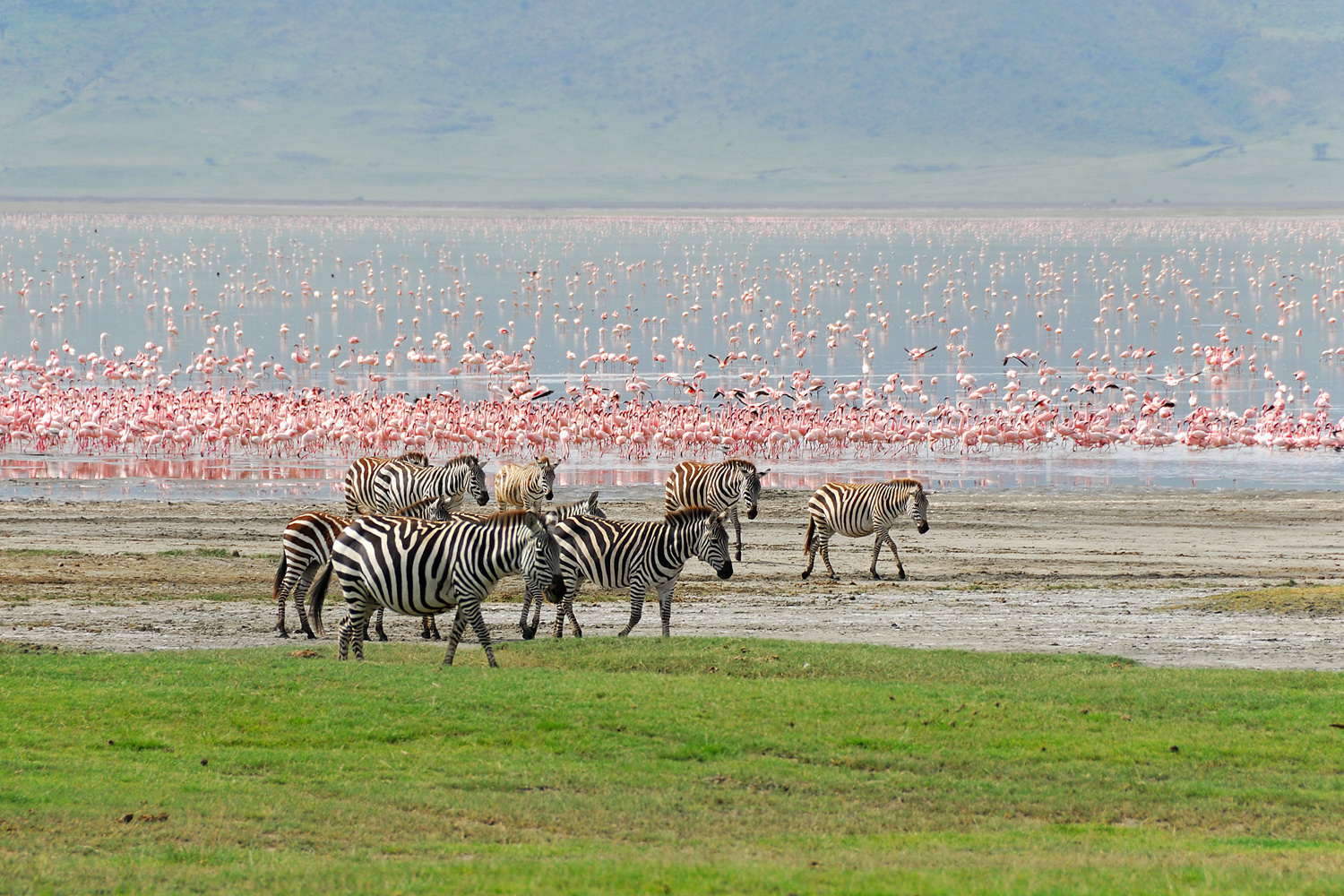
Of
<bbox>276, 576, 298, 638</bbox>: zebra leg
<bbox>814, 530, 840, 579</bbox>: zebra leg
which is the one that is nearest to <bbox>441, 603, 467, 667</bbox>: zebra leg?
<bbox>276, 576, 298, 638</bbox>: zebra leg

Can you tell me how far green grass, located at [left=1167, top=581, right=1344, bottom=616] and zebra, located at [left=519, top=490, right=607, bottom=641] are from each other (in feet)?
21.5

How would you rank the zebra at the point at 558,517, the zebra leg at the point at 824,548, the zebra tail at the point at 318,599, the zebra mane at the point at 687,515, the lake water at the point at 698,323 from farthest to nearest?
the lake water at the point at 698,323 < the zebra leg at the point at 824,548 < the zebra mane at the point at 687,515 < the zebra tail at the point at 318,599 < the zebra at the point at 558,517

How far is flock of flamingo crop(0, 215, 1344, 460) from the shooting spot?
118ft

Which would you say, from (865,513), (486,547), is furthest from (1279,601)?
(486,547)

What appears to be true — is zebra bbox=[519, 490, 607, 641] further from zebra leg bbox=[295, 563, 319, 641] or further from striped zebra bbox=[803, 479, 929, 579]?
striped zebra bbox=[803, 479, 929, 579]

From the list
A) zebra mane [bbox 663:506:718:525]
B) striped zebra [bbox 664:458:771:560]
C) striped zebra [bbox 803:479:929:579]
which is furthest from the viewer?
striped zebra [bbox 664:458:771:560]

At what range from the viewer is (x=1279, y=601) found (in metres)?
18.6

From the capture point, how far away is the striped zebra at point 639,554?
16.6 metres

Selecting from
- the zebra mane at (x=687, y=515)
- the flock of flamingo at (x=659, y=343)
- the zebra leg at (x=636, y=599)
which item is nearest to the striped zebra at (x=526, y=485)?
the zebra mane at (x=687, y=515)

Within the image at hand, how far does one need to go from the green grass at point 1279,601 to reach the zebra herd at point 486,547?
4181 mm

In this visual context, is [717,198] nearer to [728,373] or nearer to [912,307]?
[912,307]

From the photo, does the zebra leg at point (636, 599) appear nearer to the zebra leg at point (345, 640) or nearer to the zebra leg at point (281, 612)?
the zebra leg at point (345, 640)

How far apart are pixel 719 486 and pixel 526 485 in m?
2.73

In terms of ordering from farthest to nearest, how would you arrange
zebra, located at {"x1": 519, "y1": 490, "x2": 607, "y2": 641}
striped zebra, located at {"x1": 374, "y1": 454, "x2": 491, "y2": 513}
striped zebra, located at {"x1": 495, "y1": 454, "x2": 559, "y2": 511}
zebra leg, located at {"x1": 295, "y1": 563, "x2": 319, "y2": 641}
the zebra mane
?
striped zebra, located at {"x1": 495, "y1": 454, "x2": 559, "y2": 511}, striped zebra, located at {"x1": 374, "y1": 454, "x2": 491, "y2": 513}, zebra leg, located at {"x1": 295, "y1": 563, "x2": 319, "y2": 641}, the zebra mane, zebra, located at {"x1": 519, "y1": 490, "x2": 607, "y2": 641}
